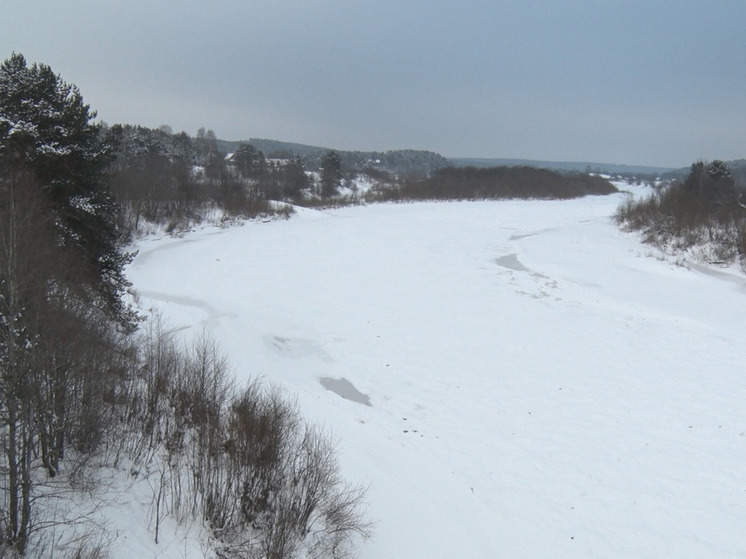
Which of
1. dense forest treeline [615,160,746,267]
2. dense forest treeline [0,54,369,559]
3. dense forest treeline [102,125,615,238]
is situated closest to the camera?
dense forest treeline [0,54,369,559]

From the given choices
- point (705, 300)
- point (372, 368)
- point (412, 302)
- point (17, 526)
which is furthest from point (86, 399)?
point (705, 300)

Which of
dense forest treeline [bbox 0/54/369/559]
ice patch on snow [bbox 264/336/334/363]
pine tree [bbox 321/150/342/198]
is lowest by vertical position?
ice patch on snow [bbox 264/336/334/363]

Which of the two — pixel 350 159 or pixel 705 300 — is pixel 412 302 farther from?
pixel 350 159

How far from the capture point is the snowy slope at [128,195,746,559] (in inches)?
279

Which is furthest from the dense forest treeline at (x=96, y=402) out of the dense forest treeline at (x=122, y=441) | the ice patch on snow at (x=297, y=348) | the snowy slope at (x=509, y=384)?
the ice patch on snow at (x=297, y=348)

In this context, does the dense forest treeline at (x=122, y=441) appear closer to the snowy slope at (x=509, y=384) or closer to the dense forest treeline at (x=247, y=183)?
the snowy slope at (x=509, y=384)

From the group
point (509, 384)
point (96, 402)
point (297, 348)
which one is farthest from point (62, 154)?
point (509, 384)

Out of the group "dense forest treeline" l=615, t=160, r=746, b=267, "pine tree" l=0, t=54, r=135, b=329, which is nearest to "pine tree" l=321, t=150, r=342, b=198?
"dense forest treeline" l=615, t=160, r=746, b=267

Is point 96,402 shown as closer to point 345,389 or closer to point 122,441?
point 122,441

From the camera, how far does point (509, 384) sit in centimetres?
1177

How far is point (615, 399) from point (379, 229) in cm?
3033

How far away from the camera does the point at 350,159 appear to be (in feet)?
521

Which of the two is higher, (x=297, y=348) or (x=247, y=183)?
(x=247, y=183)

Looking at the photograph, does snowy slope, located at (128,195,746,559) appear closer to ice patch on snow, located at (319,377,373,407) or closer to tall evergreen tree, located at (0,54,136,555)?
ice patch on snow, located at (319,377,373,407)
